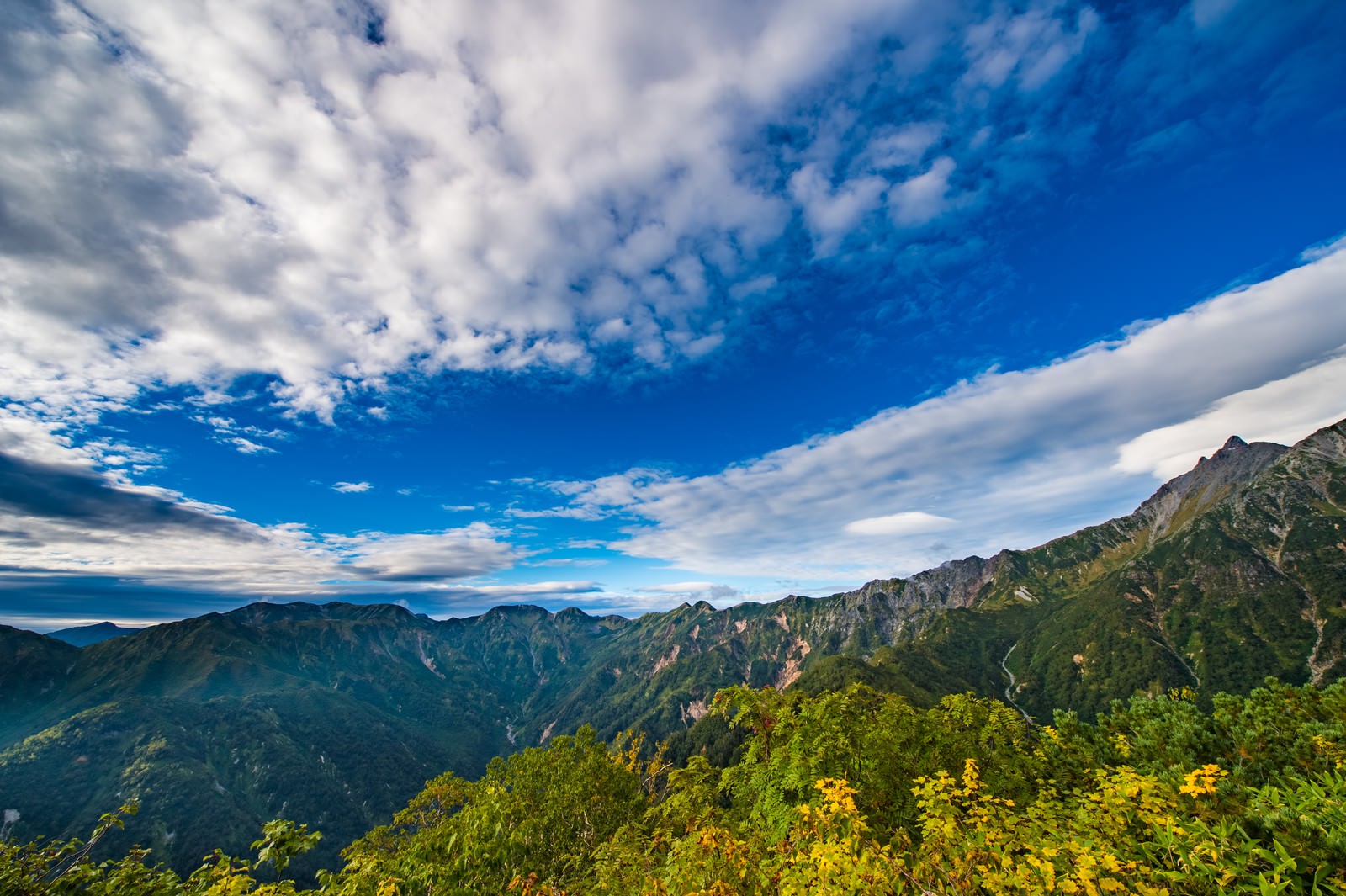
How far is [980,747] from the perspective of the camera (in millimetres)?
18969

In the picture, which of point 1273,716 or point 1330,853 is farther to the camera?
point 1273,716

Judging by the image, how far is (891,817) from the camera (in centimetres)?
1669

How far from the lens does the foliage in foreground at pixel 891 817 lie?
329 inches

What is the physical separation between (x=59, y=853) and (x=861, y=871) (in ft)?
60.9

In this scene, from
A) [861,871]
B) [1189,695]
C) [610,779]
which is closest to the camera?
[861,871]

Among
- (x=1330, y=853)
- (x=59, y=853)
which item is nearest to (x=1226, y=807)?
(x=1330, y=853)

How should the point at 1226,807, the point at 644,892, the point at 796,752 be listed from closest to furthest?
the point at 644,892, the point at 1226,807, the point at 796,752

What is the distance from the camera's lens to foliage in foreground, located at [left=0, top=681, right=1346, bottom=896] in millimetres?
8359

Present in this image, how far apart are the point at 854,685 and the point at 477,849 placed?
15356 millimetres

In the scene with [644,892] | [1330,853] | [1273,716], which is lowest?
[1273,716]

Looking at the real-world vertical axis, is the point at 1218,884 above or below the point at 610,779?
above

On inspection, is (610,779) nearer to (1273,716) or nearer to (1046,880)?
(1046,880)

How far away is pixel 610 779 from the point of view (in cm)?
2764

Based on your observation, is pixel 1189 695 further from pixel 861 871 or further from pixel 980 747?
pixel 861 871
